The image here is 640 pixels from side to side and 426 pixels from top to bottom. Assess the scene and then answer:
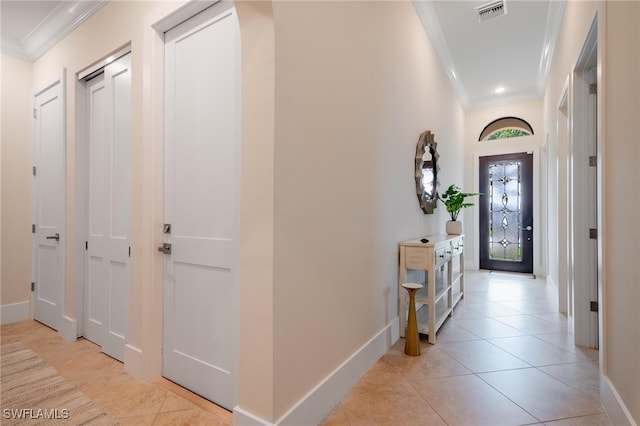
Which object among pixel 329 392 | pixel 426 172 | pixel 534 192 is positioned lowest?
pixel 329 392

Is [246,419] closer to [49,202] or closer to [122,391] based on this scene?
[122,391]

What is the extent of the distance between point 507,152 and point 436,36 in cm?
313

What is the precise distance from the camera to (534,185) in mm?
5738

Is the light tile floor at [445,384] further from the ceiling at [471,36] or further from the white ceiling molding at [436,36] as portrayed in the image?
the white ceiling molding at [436,36]

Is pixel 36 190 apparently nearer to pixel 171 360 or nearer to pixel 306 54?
pixel 171 360

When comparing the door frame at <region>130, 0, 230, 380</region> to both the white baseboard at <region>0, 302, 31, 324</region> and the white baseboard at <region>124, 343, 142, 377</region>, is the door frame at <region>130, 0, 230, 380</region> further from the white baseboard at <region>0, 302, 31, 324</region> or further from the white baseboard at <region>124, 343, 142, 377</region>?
the white baseboard at <region>0, 302, 31, 324</region>

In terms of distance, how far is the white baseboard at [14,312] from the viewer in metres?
3.25

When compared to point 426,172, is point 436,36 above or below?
above

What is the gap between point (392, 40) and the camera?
2.75m

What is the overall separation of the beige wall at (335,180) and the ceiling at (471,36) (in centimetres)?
114

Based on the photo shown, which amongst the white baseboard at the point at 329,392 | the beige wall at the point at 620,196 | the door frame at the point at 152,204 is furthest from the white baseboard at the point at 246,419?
the beige wall at the point at 620,196

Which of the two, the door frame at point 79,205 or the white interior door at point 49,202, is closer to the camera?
the door frame at point 79,205

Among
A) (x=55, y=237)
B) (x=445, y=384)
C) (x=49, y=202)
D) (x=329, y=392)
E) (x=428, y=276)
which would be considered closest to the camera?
(x=329, y=392)

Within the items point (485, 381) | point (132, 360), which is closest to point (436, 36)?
point (485, 381)
